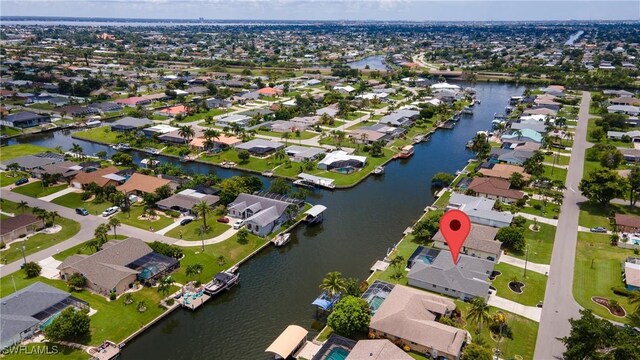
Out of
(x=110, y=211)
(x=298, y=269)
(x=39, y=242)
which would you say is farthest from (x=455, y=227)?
(x=39, y=242)

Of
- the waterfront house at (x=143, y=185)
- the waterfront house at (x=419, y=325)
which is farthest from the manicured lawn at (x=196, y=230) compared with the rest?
the waterfront house at (x=419, y=325)

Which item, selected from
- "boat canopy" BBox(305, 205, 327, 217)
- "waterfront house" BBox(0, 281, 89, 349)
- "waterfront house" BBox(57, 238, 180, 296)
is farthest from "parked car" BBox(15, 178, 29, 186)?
"boat canopy" BBox(305, 205, 327, 217)

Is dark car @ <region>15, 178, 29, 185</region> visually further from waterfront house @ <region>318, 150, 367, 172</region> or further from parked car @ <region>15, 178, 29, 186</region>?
waterfront house @ <region>318, 150, 367, 172</region>

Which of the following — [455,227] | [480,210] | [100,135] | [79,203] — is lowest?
[79,203]

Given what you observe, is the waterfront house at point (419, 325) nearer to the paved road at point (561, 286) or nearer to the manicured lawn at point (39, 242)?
the paved road at point (561, 286)

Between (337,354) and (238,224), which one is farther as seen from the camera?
(238,224)

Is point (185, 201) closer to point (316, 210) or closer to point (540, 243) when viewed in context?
point (316, 210)

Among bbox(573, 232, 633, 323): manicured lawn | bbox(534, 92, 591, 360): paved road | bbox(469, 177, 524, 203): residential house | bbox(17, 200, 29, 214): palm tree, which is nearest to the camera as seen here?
bbox(534, 92, 591, 360): paved road
